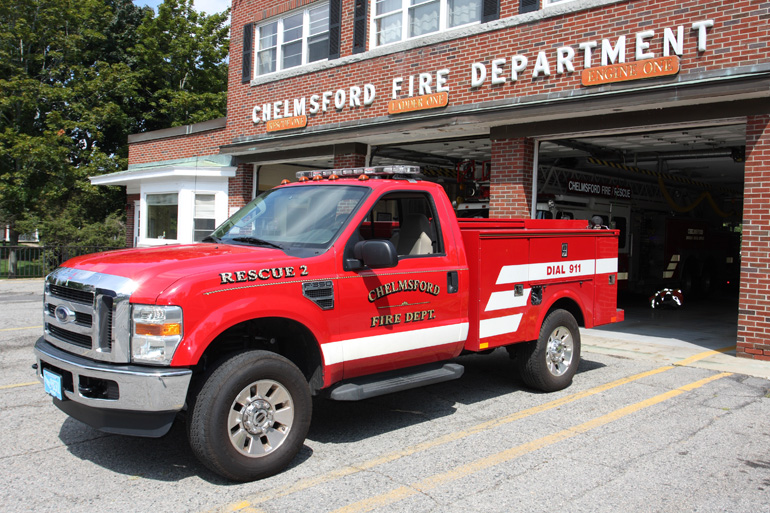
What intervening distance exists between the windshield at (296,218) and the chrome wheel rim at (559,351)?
290 centimetres

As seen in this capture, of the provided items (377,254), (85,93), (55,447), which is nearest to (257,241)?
(377,254)

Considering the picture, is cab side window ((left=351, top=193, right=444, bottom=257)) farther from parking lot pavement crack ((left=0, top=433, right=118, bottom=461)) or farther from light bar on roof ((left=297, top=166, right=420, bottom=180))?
parking lot pavement crack ((left=0, top=433, right=118, bottom=461))

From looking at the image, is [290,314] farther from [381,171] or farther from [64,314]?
[381,171]

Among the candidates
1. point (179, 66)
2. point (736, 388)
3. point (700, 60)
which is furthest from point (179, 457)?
point (179, 66)

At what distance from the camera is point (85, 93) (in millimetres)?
29344

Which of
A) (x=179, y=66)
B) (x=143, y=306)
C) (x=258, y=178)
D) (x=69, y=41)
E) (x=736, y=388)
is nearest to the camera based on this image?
(x=143, y=306)

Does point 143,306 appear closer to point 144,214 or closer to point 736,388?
point 736,388

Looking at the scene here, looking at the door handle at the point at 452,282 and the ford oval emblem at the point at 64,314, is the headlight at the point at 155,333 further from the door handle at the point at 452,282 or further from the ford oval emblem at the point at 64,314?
the door handle at the point at 452,282

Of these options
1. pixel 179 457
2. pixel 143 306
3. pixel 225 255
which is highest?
pixel 225 255

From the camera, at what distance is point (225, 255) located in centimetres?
461

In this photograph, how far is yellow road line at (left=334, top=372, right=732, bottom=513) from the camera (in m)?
4.07

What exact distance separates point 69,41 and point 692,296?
26.9 meters

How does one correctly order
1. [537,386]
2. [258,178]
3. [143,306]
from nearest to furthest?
[143,306], [537,386], [258,178]

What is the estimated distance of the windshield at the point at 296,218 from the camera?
5.16 meters
